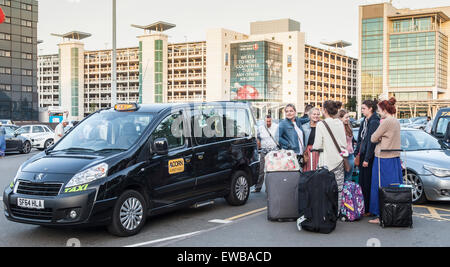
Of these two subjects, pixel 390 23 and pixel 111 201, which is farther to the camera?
pixel 390 23

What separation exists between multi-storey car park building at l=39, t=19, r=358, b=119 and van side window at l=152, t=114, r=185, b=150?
355ft

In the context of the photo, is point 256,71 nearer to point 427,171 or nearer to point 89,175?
point 427,171

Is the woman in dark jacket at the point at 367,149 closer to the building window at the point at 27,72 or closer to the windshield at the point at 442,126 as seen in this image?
the windshield at the point at 442,126

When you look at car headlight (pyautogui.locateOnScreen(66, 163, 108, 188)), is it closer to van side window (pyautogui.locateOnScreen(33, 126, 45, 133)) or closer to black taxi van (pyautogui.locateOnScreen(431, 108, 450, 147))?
black taxi van (pyautogui.locateOnScreen(431, 108, 450, 147))

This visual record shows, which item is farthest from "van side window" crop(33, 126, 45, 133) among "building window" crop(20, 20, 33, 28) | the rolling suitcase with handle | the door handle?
"building window" crop(20, 20, 33, 28)

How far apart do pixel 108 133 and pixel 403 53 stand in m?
114

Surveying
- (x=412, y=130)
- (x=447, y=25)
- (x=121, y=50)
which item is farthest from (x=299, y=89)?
(x=412, y=130)

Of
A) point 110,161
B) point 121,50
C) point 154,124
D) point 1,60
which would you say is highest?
point 121,50

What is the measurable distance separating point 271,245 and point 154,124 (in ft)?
8.52

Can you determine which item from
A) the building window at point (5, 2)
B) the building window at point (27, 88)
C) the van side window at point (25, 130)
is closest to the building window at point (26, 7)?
the building window at point (5, 2)

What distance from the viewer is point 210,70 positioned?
396ft

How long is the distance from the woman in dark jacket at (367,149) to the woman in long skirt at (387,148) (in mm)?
144

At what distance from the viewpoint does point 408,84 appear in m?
112

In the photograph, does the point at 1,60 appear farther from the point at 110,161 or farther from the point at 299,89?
the point at 299,89
